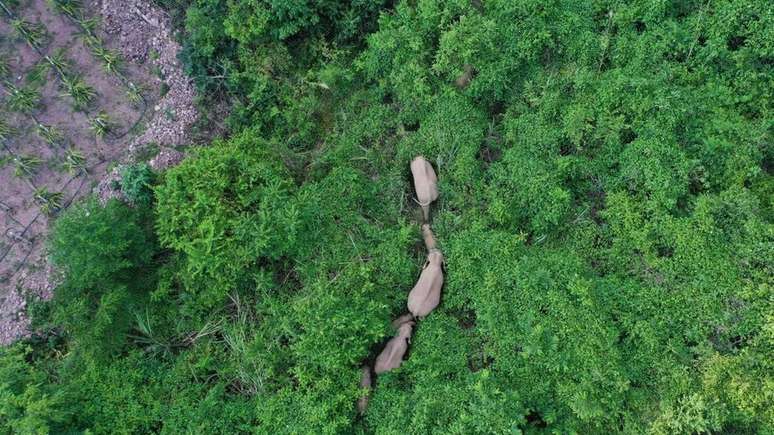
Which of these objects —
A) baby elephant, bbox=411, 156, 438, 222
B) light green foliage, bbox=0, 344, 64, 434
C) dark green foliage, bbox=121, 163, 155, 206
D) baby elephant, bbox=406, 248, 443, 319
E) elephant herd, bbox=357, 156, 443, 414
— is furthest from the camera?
dark green foliage, bbox=121, 163, 155, 206

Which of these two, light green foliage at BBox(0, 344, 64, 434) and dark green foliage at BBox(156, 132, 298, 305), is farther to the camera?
dark green foliage at BBox(156, 132, 298, 305)

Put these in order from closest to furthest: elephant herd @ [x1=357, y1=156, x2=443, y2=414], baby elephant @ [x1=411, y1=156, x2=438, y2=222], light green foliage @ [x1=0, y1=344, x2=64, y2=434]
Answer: light green foliage @ [x1=0, y1=344, x2=64, y2=434], elephant herd @ [x1=357, y1=156, x2=443, y2=414], baby elephant @ [x1=411, y1=156, x2=438, y2=222]

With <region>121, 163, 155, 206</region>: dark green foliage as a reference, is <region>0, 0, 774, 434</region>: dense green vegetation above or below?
below

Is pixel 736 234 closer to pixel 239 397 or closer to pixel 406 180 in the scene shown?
pixel 406 180

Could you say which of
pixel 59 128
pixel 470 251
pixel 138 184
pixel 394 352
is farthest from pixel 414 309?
pixel 59 128

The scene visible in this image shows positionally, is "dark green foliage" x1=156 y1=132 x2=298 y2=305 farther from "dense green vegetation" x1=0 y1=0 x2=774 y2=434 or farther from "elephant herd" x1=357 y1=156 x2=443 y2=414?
"elephant herd" x1=357 y1=156 x2=443 y2=414

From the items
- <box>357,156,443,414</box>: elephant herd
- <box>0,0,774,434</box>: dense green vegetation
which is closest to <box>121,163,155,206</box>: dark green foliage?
<box>0,0,774,434</box>: dense green vegetation

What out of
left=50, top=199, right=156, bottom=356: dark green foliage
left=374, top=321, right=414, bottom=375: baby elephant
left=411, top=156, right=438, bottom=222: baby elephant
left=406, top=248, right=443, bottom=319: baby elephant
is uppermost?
left=50, top=199, right=156, bottom=356: dark green foliage
